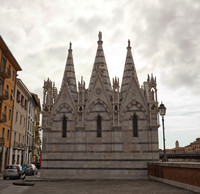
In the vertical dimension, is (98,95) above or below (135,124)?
above

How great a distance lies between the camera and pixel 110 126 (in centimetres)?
2167

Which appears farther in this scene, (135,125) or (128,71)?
(128,71)

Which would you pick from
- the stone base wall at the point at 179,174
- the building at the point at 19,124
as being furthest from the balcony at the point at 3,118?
the stone base wall at the point at 179,174

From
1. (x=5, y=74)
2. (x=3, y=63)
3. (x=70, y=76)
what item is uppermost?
(x=3, y=63)

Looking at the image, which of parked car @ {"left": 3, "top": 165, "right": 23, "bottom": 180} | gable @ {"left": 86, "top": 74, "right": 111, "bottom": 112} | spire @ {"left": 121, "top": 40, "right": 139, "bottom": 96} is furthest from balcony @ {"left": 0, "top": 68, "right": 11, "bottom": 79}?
spire @ {"left": 121, "top": 40, "right": 139, "bottom": 96}

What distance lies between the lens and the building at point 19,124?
33.9 m

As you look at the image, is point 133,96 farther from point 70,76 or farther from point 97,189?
point 97,189

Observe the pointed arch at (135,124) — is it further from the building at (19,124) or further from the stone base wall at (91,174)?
the building at (19,124)

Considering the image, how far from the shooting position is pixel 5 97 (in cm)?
2884

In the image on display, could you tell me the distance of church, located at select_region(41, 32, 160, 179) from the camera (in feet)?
68.7

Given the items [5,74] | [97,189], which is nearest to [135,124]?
[97,189]

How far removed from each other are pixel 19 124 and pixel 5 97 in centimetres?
907

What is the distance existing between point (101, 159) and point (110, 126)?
3090 mm

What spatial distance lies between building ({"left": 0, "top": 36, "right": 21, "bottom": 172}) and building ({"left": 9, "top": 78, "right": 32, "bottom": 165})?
129 centimetres
